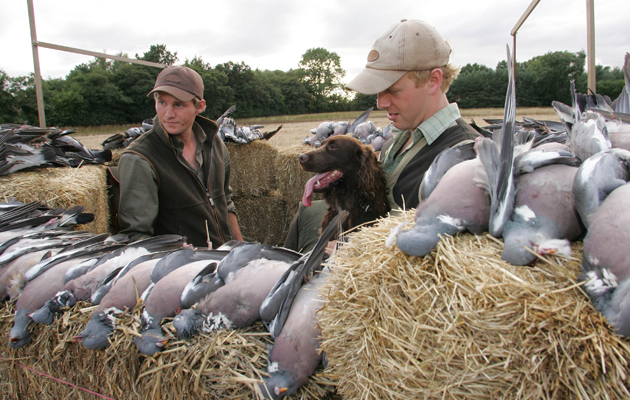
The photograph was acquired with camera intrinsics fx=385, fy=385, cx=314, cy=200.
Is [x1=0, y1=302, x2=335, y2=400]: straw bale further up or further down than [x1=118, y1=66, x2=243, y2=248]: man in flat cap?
further down

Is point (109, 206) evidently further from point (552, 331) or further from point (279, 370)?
point (552, 331)

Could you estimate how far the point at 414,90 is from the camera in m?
2.40

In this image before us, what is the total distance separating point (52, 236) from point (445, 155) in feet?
8.00

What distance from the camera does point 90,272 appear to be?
6.08ft

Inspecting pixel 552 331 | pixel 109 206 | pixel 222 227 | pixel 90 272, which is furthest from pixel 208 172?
pixel 552 331

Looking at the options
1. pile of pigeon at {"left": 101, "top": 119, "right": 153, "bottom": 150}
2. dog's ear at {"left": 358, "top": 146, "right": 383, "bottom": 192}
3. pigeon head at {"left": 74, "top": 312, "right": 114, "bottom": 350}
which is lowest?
pigeon head at {"left": 74, "top": 312, "right": 114, "bottom": 350}

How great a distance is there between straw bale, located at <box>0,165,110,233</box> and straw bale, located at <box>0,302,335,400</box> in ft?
5.25

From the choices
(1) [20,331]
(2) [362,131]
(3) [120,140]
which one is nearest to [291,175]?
(2) [362,131]

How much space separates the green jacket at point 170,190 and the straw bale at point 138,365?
1239mm

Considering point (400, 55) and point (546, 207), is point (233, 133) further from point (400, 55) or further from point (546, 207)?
point (546, 207)

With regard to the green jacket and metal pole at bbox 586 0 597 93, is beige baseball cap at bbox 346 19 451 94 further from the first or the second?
the green jacket

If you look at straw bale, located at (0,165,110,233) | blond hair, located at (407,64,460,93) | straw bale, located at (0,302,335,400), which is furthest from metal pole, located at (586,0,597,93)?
straw bale, located at (0,165,110,233)

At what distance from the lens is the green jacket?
10.1ft

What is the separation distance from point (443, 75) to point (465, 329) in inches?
78.8
